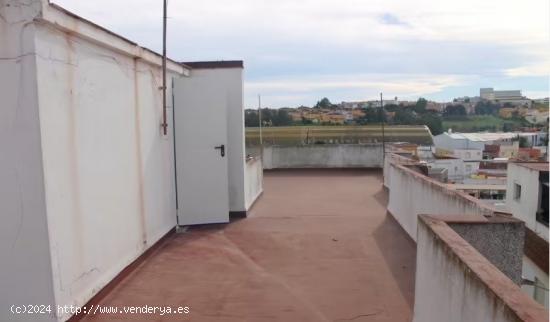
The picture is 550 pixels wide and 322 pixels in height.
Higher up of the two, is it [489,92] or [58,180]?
[489,92]

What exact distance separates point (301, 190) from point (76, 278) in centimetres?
628

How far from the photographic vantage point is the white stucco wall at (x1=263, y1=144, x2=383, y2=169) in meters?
12.6

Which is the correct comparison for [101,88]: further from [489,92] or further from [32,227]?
[489,92]

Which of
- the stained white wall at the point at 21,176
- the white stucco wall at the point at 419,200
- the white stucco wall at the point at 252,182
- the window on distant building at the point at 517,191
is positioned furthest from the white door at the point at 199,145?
the window on distant building at the point at 517,191

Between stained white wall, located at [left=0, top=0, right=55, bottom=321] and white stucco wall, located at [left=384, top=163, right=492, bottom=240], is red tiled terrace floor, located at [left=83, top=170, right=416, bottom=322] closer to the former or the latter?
white stucco wall, located at [left=384, top=163, right=492, bottom=240]

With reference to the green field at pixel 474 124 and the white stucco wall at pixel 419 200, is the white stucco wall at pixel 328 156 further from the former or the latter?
the green field at pixel 474 124

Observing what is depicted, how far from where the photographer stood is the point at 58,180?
2992 mm

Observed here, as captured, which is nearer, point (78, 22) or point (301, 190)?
point (78, 22)

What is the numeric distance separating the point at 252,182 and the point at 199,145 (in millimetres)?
2118

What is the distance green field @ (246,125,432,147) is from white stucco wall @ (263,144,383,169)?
5.49ft

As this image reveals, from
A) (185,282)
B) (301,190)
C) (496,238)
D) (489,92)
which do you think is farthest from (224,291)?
(489,92)

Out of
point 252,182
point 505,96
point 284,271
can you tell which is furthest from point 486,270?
point 505,96

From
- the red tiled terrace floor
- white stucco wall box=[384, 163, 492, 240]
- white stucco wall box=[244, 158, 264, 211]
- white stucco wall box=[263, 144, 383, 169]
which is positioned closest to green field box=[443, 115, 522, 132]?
white stucco wall box=[263, 144, 383, 169]

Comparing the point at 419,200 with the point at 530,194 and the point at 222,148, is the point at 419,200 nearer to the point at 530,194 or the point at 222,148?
the point at 222,148
